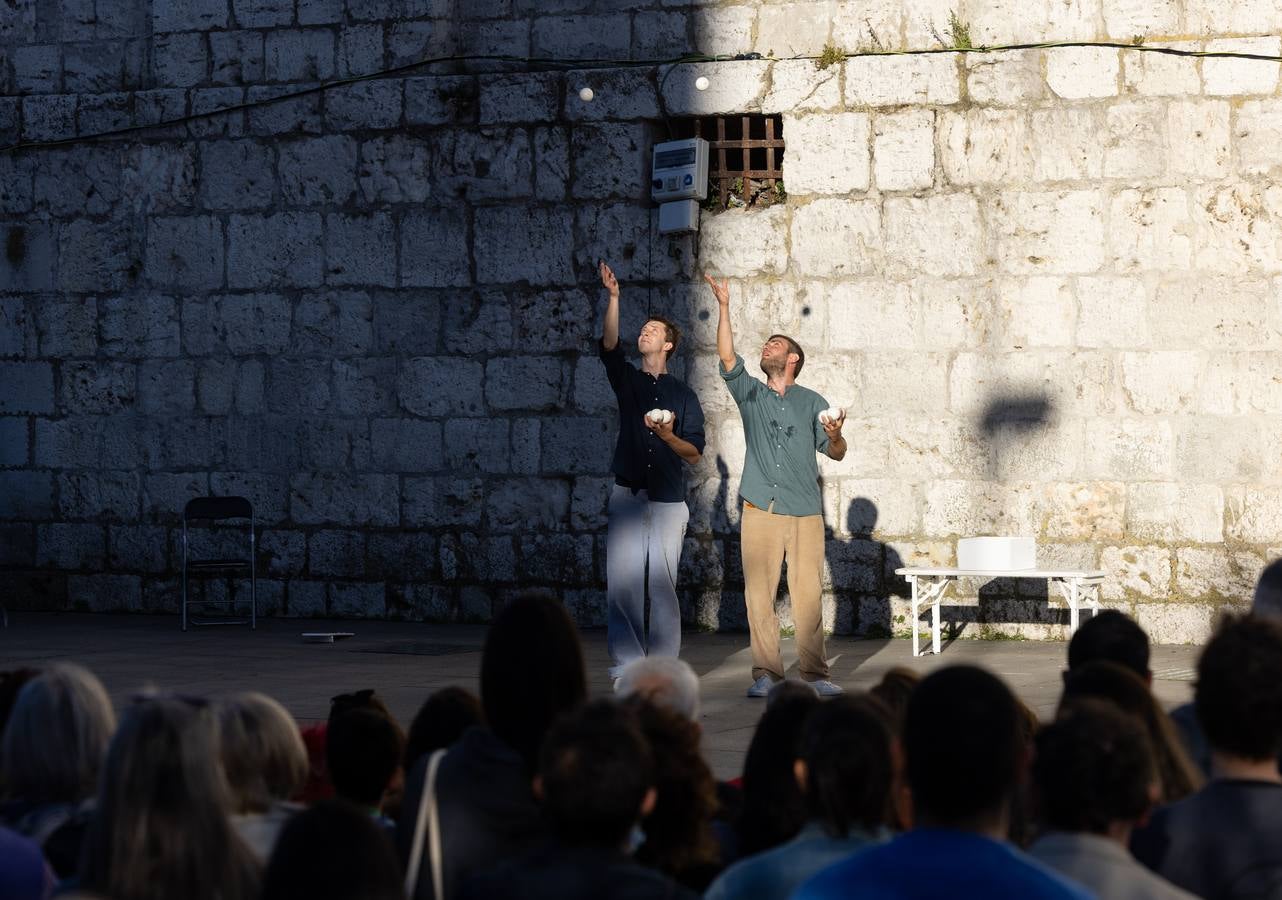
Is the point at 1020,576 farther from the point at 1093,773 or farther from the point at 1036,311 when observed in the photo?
the point at 1093,773

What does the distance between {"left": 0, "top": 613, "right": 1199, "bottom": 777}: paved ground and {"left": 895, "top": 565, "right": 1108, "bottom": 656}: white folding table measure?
191mm

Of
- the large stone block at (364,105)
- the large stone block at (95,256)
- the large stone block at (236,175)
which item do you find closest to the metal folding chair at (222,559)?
the large stone block at (95,256)

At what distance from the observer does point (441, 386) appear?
1103 centimetres

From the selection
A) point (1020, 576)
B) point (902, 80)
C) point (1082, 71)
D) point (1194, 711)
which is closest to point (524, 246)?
point (902, 80)

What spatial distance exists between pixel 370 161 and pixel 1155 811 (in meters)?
8.88

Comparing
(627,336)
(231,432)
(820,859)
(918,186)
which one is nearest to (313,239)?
(231,432)

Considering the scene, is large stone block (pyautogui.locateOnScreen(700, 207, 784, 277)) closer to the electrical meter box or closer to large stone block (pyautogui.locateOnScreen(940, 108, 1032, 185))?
the electrical meter box

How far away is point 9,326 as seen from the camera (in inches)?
468

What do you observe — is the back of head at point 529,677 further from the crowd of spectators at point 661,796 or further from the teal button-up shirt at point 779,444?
the teal button-up shirt at point 779,444

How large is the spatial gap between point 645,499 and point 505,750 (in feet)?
16.1

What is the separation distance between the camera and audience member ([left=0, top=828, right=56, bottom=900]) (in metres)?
2.89

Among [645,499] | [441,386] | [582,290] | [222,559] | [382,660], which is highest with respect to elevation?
[582,290]

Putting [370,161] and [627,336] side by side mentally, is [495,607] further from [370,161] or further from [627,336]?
[370,161]

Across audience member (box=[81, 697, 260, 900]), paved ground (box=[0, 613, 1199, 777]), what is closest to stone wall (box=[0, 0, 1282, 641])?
paved ground (box=[0, 613, 1199, 777])
